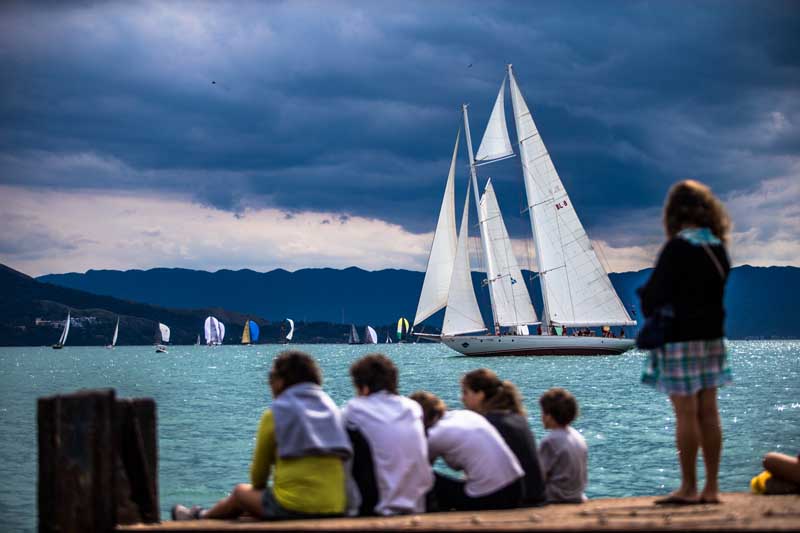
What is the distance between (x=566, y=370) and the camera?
211 ft

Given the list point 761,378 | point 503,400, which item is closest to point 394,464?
point 503,400

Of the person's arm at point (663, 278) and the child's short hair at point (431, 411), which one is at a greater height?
the person's arm at point (663, 278)

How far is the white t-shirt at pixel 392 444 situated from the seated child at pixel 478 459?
37cm

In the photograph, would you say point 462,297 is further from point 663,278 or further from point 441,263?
point 663,278

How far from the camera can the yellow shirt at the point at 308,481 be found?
6695 millimetres

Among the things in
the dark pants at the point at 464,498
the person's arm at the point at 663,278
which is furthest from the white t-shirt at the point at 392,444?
the person's arm at the point at 663,278

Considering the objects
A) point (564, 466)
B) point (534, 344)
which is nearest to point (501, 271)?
point (534, 344)

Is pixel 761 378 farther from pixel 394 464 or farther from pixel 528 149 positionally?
pixel 394 464

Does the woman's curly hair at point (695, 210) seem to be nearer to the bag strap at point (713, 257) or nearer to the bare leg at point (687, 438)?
the bag strap at point (713, 257)

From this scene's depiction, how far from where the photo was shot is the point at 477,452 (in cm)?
725

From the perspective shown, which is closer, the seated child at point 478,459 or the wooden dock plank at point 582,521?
the wooden dock plank at point 582,521

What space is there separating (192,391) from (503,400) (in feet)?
146

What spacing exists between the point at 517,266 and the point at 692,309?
6610cm

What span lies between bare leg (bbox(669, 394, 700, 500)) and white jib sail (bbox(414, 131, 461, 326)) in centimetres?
6574
